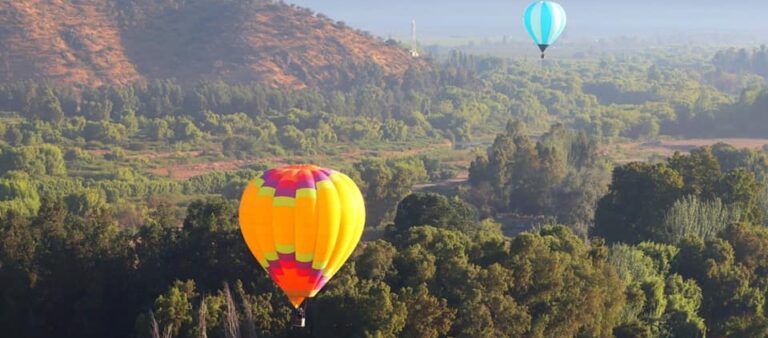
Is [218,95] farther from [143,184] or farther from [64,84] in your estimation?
[143,184]

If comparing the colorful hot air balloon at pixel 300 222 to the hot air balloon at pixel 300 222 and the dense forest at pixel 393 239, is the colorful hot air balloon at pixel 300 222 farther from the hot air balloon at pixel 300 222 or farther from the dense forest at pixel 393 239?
the dense forest at pixel 393 239

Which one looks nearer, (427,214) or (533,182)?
(427,214)

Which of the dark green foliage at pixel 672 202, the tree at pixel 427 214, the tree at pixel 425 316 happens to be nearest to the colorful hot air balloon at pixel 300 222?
the tree at pixel 425 316

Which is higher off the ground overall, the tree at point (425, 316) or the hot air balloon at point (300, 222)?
the hot air balloon at point (300, 222)

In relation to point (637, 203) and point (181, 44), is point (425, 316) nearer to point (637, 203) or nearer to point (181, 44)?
point (637, 203)

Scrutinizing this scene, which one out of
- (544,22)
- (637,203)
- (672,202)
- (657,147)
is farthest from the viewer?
(657,147)

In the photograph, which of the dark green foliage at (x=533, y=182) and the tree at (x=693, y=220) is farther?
the dark green foliage at (x=533, y=182)

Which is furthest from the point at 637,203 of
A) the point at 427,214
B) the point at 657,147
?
the point at 657,147

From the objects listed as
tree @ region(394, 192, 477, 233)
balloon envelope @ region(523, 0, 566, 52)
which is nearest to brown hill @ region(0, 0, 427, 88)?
balloon envelope @ region(523, 0, 566, 52)

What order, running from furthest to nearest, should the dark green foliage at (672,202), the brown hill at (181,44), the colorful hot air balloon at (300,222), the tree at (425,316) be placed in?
the brown hill at (181,44)
the dark green foliage at (672,202)
the tree at (425,316)
the colorful hot air balloon at (300,222)
